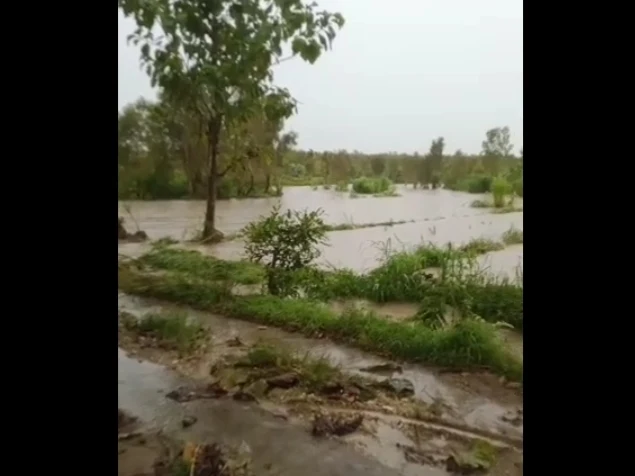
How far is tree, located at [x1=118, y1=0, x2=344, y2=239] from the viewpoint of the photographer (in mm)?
1177

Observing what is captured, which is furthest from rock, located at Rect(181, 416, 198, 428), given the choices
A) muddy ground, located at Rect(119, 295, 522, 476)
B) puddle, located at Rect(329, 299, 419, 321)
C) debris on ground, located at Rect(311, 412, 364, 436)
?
puddle, located at Rect(329, 299, 419, 321)

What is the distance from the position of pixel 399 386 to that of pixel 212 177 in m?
0.52

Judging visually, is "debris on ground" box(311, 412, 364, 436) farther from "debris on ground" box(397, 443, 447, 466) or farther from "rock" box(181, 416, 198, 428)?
"rock" box(181, 416, 198, 428)

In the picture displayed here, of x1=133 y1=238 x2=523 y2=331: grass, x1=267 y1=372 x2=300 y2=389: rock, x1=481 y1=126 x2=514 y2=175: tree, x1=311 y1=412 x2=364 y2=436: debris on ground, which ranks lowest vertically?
x1=311 y1=412 x2=364 y2=436: debris on ground

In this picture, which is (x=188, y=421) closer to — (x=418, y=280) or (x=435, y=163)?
(x=418, y=280)

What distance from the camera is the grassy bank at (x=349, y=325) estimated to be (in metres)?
1.09

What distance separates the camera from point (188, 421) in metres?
1.12

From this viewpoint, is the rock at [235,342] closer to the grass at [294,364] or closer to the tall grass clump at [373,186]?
the grass at [294,364]

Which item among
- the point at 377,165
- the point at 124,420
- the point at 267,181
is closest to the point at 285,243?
the point at 267,181

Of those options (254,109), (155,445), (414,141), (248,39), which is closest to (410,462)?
(155,445)

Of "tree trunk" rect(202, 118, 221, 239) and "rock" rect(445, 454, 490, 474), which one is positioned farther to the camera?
"tree trunk" rect(202, 118, 221, 239)

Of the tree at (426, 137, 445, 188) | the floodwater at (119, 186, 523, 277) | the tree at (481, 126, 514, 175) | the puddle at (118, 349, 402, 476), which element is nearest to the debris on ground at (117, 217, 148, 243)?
the floodwater at (119, 186, 523, 277)

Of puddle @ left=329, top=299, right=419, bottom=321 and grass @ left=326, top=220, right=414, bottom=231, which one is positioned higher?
grass @ left=326, top=220, right=414, bottom=231

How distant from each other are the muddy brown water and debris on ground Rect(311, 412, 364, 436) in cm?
8
